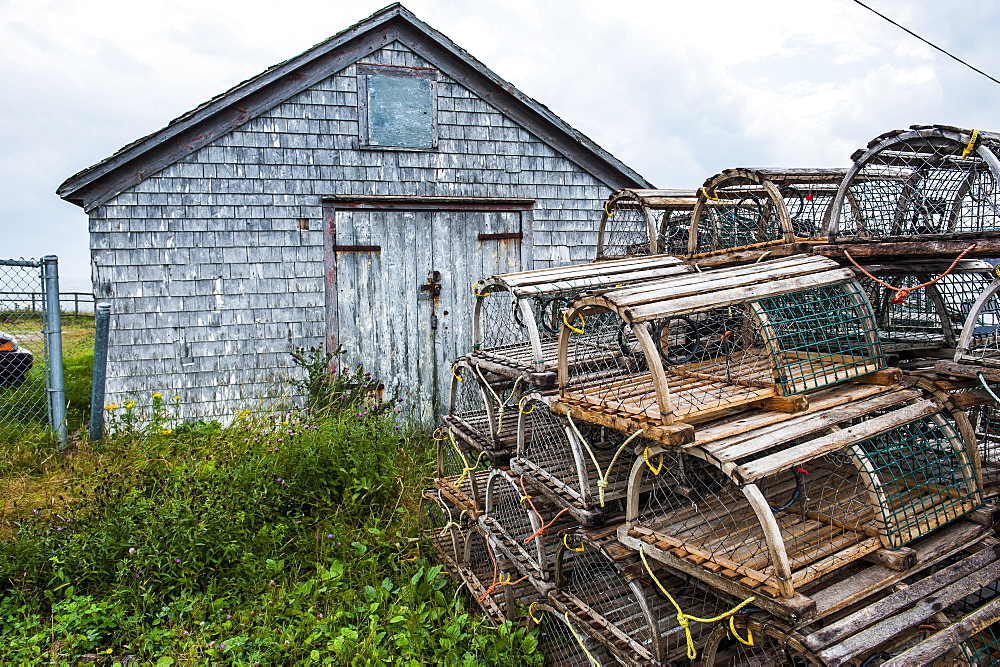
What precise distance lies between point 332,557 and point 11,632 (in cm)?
204

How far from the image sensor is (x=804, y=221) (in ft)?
17.6

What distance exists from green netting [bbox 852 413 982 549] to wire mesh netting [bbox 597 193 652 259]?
2628 millimetres

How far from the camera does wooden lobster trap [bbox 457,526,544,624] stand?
4113 mm

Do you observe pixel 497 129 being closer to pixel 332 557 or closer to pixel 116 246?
pixel 116 246

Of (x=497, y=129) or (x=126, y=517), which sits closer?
(x=126, y=517)

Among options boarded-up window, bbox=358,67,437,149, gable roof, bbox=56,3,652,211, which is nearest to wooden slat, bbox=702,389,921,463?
gable roof, bbox=56,3,652,211

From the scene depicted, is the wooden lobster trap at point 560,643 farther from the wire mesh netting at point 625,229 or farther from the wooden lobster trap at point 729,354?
the wire mesh netting at point 625,229

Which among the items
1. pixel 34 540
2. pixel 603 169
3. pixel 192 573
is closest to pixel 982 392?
pixel 192 573

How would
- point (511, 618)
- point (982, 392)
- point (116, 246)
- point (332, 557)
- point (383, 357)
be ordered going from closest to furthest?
1. point (982, 392)
2. point (511, 618)
3. point (332, 557)
4. point (116, 246)
5. point (383, 357)

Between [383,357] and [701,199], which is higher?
Result: [701,199]

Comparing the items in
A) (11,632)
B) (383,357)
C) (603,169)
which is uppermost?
(603,169)

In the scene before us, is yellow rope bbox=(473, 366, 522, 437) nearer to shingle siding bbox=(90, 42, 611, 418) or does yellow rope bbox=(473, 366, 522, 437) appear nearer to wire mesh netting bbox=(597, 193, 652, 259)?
wire mesh netting bbox=(597, 193, 652, 259)

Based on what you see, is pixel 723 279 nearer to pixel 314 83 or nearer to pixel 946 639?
pixel 946 639

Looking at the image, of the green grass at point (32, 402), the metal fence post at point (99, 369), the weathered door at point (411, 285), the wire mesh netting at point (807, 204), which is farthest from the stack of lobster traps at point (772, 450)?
the green grass at point (32, 402)
